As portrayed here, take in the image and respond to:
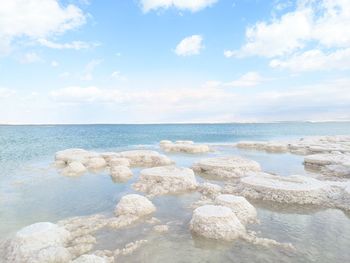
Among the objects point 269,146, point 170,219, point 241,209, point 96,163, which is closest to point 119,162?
point 96,163

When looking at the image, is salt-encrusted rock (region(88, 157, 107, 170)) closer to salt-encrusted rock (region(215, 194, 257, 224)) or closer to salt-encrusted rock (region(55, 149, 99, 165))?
salt-encrusted rock (region(55, 149, 99, 165))

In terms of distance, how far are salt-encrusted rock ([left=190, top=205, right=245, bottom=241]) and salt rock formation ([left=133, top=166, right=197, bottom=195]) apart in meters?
5.87

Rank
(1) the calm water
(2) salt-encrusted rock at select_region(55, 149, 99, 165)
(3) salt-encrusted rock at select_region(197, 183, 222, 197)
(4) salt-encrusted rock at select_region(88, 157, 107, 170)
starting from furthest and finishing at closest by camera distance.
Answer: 1. (2) salt-encrusted rock at select_region(55, 149, 99, 165)
2. (4) salt-encrusted rock at select_region(88, 157, 107, 170)
3. (3) salt-encrusted rock at select_region(197, 183, 222, 197)
4. (1) the calm water

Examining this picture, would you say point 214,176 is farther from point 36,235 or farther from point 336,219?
point 36,235

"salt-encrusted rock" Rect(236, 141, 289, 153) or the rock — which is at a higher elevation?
"salt-encrusted rock" Rect(236, 141, 289, 153)

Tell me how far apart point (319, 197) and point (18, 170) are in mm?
24347

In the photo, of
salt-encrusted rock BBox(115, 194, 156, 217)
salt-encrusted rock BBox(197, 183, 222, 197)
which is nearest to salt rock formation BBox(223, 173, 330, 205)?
salt-encrusted rock BBox(197, 183, 222, 197)

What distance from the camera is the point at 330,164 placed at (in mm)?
25281

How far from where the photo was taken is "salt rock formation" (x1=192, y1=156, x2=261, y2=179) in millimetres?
21422

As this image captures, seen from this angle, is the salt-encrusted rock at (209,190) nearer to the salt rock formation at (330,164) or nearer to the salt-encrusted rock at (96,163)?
the salt rock formation at (330,164)

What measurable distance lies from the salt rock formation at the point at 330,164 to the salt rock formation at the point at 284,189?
716 cm

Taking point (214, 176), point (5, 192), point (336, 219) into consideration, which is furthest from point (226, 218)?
point (5, 192)

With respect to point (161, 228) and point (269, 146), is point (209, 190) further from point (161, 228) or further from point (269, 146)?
point (269, 146)

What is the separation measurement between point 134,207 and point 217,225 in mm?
4168
